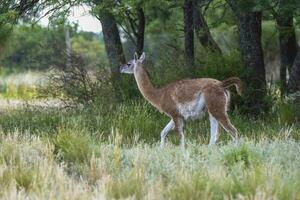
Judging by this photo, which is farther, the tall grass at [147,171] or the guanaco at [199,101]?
the guanaco at [199,101]

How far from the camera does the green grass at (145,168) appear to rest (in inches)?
320

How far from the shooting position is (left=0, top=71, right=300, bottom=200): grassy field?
26.7ft

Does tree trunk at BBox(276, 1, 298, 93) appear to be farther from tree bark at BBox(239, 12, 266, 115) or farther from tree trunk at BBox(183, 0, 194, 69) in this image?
tree trunk at BBox(183, 0, 194, 69)

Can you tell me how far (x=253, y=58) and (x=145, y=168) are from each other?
8.13m

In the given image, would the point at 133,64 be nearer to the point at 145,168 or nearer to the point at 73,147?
the point at 73,147

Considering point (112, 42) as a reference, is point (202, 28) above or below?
above

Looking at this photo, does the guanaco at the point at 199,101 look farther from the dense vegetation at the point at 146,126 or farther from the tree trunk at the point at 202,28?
the tree trunk at the point at 202,28

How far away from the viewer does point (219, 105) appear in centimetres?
1267

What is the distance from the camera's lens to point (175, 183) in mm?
8570

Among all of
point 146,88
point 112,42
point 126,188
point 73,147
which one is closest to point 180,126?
point 146,88

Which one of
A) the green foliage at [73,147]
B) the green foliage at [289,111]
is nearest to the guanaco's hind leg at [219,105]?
the green foliage at [73,147]

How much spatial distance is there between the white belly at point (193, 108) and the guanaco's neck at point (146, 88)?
684 millimetres

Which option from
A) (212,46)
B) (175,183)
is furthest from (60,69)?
(175,183)

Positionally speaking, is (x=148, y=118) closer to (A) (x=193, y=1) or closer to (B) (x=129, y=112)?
(B) (x=129, y=112)
